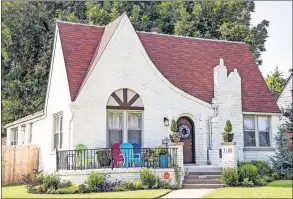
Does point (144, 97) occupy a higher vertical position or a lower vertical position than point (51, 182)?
higher

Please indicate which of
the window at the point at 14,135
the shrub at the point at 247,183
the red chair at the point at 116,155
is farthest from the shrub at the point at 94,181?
the window at the point at 14,135

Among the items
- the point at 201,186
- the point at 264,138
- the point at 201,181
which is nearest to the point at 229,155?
the point at 201,181

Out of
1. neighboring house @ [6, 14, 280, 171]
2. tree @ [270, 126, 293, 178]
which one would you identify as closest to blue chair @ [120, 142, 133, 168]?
neighboring house @ [6, 14, 280, 171]

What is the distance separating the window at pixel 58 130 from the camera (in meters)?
20.3

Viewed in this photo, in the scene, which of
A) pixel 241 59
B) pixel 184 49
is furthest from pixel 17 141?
pixel 241 59

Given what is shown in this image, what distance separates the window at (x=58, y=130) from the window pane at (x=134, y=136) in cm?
336

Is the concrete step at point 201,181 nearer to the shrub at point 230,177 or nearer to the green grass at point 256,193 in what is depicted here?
the shrub at point 230,177

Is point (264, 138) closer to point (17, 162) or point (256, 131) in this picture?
point (256, 131)

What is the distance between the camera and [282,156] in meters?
21.2

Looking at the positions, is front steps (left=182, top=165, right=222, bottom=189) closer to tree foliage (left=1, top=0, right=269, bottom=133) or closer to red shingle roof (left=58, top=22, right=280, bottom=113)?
red shingle roof (left=58, top=22, right=280, bottom=113)

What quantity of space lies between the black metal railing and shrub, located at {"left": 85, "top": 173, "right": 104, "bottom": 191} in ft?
3.53

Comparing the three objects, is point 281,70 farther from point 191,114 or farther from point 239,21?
point 191,114

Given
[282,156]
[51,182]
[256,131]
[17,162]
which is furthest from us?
[256,131]

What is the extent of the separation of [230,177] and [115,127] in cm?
575
